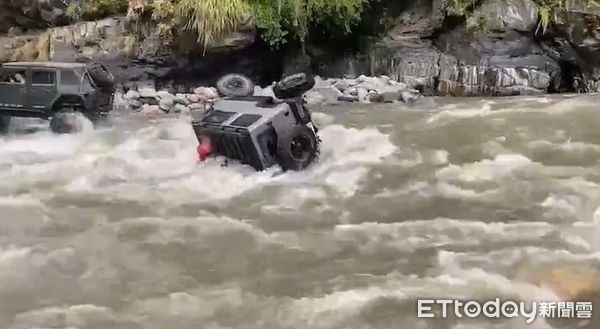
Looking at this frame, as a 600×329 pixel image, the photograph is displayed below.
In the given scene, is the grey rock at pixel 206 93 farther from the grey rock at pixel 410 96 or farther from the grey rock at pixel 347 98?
the grey rock at pixel 410 96

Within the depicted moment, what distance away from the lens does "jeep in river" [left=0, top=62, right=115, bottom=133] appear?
422cm

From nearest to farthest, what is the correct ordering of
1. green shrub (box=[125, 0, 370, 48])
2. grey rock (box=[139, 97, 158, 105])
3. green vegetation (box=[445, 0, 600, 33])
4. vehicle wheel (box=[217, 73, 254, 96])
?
1. vehicle wheel (box=[217, 73, 254, 96])
2. grey rock (box=[139, 97, 158, 105])
3. green shrub (box=[125, 0, 370, 48])
4. green vegetation (box=[445, 0, 600, 33])

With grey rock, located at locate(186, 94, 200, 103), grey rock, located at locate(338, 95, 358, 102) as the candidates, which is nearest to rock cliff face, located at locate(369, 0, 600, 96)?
grey rock, located at locate(338, 95, 358, 102)

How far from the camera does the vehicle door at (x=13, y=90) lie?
4274mm

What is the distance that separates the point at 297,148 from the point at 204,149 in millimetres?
479

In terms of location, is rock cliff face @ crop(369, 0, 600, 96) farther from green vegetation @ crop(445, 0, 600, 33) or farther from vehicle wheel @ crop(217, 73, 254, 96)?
vehicle wheel @ crop(217, 73, 254, 96)

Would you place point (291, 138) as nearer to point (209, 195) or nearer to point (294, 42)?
point (209, 195)

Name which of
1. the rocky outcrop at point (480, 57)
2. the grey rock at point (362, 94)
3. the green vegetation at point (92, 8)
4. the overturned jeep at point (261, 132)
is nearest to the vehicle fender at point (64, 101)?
the overturned jeep at point (261, 132)

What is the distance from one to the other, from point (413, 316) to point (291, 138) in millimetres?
1415

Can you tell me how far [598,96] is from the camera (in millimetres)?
5352

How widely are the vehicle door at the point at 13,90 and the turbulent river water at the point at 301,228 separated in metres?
0.16

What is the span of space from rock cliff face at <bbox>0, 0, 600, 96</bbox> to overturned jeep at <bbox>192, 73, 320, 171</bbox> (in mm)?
2030

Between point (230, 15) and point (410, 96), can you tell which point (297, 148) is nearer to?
point (410, 96)

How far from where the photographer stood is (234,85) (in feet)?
16.8
